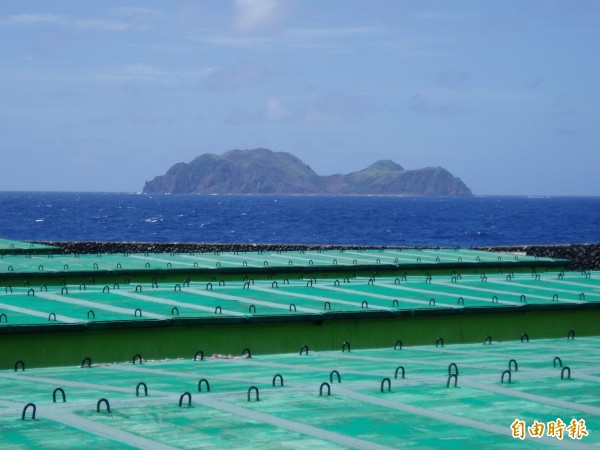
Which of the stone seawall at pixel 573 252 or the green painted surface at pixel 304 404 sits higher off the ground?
the stone seawall at pixel 573 252

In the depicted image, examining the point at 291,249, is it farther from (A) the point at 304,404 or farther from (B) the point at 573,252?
(A) the point at 304,404

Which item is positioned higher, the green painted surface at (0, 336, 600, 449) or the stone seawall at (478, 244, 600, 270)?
the stone seawall at (478, 244, 600, 270)

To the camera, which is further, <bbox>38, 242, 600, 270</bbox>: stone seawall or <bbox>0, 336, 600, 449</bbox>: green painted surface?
<bbox>38, 242, 600, 270</bbox>: stone seawall

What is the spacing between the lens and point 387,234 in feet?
461

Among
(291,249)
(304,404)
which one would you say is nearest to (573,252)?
(291,249)

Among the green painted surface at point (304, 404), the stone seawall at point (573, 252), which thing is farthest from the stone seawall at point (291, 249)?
the green painted surface at point (304, 404)

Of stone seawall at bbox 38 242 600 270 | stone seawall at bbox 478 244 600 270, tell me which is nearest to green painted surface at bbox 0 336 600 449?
stone seawall at bbox 38 242 600 270

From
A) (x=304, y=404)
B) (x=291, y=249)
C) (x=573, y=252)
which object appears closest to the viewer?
(x=304, y=404)

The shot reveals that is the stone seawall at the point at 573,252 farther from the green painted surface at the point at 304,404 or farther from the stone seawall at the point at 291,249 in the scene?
the green painted surface at the point at 304,404

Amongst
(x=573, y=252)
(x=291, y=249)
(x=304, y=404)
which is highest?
(x=291, y=249)

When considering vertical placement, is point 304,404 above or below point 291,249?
below

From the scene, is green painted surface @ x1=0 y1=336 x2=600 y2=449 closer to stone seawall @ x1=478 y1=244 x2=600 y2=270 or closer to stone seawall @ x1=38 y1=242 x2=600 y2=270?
stone seawall @ x1=38 y1=242 x2=600 y2=270

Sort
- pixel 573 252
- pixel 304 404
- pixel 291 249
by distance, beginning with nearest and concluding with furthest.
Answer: pixel 304 404 → pixel 573 252 → pixel 291 249

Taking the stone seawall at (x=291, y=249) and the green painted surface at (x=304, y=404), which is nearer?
the green painted surface at (x=304, y=404)
